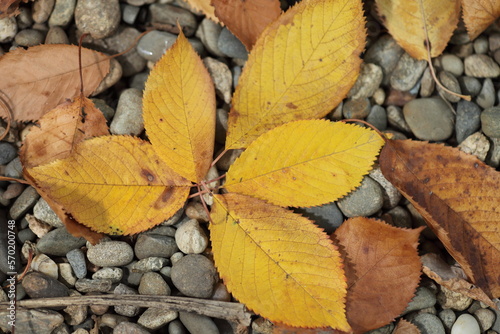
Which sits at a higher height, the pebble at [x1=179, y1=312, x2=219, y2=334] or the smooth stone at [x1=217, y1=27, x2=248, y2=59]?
the smooth stone at [x1=217, y1=27, x2=248, y2=59]

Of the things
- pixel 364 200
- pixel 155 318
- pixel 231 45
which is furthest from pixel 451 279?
pixel 231 45

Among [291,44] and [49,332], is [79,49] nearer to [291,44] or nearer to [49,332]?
[291,44]

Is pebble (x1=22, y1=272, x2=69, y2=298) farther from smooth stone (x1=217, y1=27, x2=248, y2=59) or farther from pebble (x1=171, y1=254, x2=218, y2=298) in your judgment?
smooth stone (x1=217, y1=27, x2=248, y2=59)

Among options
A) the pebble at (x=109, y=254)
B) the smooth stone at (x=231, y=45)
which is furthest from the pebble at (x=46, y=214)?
the smooth stone at (x=231, y=45)

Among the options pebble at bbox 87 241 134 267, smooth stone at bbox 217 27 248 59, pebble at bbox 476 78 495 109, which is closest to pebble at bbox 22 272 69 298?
pebble at bbox 87 241 134 267

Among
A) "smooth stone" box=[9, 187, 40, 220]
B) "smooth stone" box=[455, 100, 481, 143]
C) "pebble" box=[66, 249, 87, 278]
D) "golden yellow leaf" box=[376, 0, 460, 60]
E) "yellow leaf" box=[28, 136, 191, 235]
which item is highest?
"golden yellow leaf" box=[376, 0, 460, 60]

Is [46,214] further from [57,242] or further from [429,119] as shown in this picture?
[429,119]

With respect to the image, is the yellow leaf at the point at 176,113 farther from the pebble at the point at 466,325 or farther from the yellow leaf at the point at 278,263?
the pebble at the point at 466,325

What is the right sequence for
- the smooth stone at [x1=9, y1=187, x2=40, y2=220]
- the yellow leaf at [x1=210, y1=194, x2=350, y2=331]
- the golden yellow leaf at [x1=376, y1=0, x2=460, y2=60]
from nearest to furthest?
1. the yellow leaf at [x1=210, y1=194, x2=350, y2=331]
2. the smooth stone at [x1=9, y1=187, x2=40, y2=220]
3. the golden yellow leaf at [x1=376, y1=0, x2=460, y2=60]
